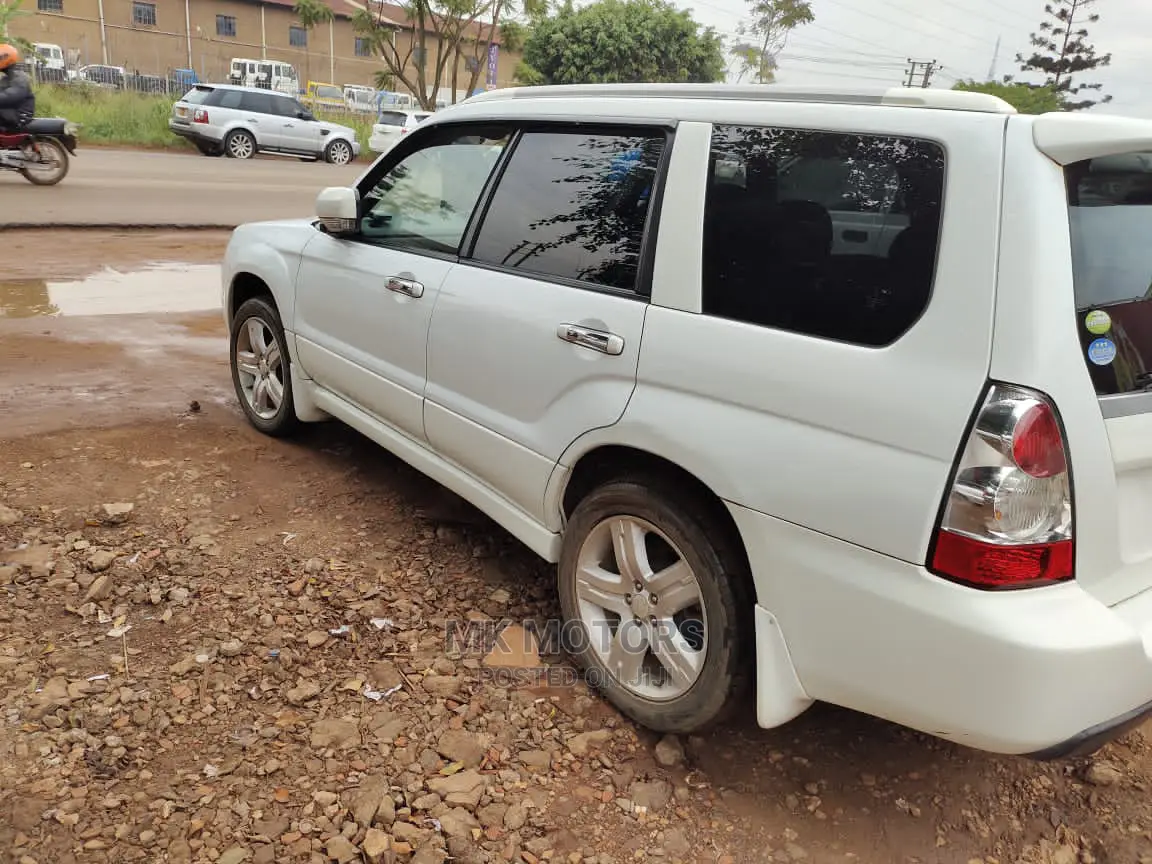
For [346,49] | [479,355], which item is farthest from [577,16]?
[479,355]

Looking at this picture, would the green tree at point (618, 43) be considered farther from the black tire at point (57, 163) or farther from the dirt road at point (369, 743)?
the dirt road at point (369, 743)

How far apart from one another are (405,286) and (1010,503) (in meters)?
2.26

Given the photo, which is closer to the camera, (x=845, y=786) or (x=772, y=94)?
(x=772, y=94)

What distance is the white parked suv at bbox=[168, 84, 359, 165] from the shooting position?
22719mm

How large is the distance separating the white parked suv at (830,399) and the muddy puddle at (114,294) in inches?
211

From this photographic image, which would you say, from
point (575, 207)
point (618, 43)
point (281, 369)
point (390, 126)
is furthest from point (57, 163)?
point (618, 43)

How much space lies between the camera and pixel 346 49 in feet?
194

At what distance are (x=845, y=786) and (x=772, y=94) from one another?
6.06 feet

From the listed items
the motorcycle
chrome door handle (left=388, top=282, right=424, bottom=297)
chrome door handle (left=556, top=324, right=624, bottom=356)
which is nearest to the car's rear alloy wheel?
the motorcycle

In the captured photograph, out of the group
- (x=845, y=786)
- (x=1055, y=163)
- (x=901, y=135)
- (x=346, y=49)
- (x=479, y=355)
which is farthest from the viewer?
(x=346, y=49)

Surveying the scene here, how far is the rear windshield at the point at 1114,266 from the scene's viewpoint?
187 centimetres

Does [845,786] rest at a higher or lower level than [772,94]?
lower

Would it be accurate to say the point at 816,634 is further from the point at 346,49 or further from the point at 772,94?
the point at 346,49

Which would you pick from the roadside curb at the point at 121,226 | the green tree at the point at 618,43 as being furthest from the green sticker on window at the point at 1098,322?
the green tree at the point at 618,43
